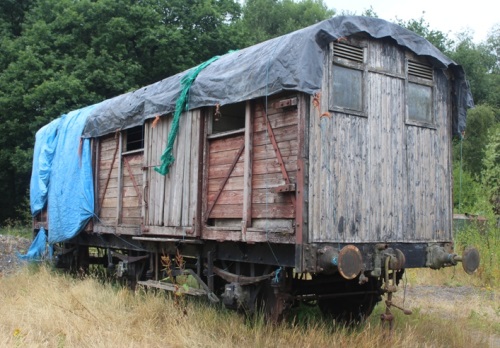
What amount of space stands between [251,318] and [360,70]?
3.45 meters

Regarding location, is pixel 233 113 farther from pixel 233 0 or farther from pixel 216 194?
pixel 233 0

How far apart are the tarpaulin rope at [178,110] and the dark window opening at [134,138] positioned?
6.02ft

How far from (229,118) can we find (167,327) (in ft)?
10.4

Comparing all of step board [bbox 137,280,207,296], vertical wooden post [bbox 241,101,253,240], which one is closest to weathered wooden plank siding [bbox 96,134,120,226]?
step board [bbox 137,280,207,296]

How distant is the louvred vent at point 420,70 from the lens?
764 centimetres

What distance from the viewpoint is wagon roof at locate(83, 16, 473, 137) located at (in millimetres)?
6426

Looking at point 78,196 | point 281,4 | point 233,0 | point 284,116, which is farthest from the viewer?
point 281,4

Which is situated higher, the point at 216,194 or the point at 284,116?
the point at 284,116

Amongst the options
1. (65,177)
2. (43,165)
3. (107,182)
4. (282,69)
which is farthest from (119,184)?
(282,69)

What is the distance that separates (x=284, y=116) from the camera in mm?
6641

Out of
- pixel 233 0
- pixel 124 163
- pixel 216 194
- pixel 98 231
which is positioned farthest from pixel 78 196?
pixel 233 0

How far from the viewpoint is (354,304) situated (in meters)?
8.17

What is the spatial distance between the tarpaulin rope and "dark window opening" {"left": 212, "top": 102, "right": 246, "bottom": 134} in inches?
19.5

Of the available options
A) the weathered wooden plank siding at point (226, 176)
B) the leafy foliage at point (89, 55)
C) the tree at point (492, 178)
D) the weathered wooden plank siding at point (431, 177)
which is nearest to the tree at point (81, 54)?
the leafy foliage at point (89, 55)
